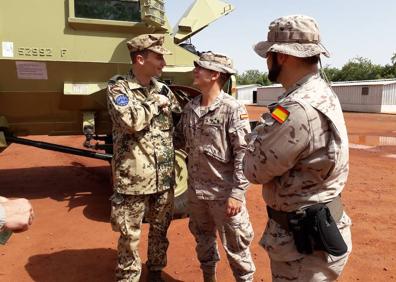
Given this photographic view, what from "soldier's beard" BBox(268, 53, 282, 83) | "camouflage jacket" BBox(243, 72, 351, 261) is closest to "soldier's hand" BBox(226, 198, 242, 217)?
"camouflage jacket" BBox(243, 72, 351, 261)

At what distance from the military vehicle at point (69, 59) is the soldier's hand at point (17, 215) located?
115 inches

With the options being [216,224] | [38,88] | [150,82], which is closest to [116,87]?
[150,82]

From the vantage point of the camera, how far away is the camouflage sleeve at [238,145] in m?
2.86

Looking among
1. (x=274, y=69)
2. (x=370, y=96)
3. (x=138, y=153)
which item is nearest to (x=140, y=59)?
(x=138, y=153)

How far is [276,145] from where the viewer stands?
178cm

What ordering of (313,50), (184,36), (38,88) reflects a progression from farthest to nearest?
(184,36), (38,88), (313,50)

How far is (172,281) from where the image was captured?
3.46 m

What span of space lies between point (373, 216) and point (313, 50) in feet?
12.7

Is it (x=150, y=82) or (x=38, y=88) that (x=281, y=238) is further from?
(x=38, y=88)

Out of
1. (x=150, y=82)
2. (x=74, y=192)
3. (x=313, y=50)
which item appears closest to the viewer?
(x=313, y=50)

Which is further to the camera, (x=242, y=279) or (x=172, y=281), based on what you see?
(x=172, y=281)

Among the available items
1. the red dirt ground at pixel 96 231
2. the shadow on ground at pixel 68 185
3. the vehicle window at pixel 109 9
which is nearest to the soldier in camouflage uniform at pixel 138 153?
the red dirt ground at pixel 96 231

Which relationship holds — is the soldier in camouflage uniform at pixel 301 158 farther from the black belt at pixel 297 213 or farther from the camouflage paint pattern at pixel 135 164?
the camouflage paint pattern at pixel 135 164

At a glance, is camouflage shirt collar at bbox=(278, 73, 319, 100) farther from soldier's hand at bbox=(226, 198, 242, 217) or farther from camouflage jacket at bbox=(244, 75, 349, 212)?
soldier's hand at bbox=(226, 198, 242, 217)
